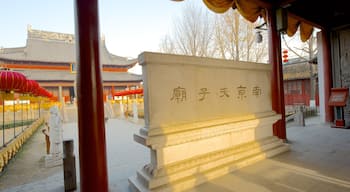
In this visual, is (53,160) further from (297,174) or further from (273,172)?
(297,174)

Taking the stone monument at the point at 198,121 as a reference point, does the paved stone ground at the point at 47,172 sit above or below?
below

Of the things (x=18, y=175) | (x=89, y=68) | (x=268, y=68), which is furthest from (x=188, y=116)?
(x=18, y=175)

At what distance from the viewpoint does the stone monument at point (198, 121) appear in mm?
2127

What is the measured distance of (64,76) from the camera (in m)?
21.7

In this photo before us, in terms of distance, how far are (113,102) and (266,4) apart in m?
15.0

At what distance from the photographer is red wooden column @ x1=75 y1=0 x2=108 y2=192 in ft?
5.65

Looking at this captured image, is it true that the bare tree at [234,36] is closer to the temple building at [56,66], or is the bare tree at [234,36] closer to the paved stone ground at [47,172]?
the paved stone ground at [47,172]

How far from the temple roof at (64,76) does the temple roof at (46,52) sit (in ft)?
4.38

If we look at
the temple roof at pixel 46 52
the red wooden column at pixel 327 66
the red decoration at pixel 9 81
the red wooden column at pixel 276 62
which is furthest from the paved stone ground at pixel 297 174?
the temple roof at pixel 46 52

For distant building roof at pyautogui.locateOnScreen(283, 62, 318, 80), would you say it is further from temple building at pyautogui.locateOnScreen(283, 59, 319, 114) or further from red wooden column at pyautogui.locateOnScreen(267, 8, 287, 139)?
red wooden column at pyautogui.locateOnScreen(267, 8, 287, 139)

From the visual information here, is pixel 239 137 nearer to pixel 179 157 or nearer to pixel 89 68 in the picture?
pixel 179 157

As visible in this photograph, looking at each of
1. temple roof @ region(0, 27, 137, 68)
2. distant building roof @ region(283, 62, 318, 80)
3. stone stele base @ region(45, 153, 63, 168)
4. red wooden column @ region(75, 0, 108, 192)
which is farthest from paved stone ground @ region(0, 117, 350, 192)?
temple roof @ region(0, 27, 137, 68)

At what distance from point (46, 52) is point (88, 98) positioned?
2593 centimetres

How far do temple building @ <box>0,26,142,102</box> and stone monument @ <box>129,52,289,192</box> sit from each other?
18905 mm
